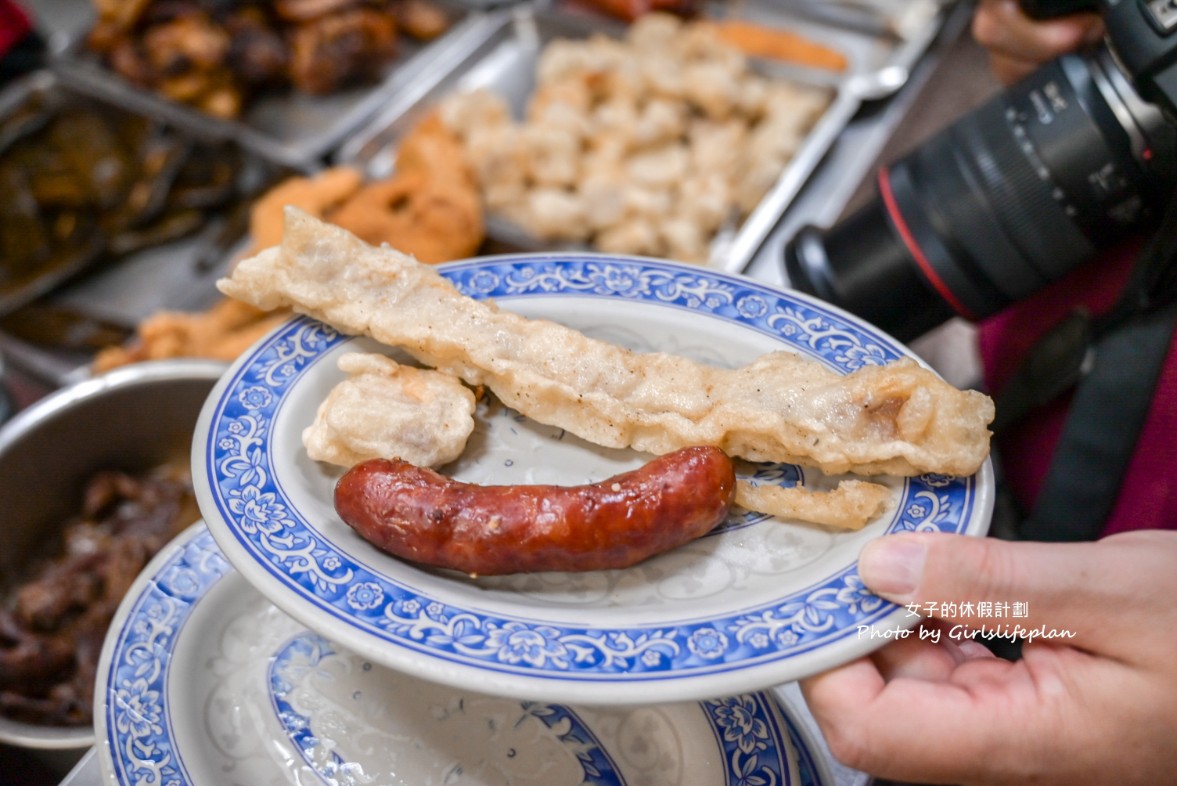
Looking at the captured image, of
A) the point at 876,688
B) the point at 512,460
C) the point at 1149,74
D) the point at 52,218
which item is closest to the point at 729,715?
the point at 876,688

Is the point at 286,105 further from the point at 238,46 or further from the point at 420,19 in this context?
the point at 420,19

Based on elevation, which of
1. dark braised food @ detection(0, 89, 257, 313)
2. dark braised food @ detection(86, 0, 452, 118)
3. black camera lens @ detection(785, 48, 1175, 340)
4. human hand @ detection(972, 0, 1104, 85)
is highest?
human hand @ detection(972, 0, 1104, 85)

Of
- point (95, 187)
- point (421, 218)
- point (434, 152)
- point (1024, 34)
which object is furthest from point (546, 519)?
point (95, 187)

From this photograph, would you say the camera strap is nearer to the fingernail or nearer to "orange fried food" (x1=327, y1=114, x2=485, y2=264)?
the fingernail

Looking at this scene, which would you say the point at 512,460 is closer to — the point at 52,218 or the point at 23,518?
the point at 23,518

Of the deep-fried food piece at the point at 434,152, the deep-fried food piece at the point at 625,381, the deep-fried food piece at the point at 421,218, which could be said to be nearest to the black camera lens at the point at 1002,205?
the deep-fried food piece at the point at 625,381

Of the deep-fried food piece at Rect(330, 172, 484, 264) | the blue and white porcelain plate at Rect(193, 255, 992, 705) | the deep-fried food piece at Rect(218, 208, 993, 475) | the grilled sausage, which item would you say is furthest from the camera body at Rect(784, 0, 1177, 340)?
the deep-fried food piece at Rect(330, 172, 484, 264)
